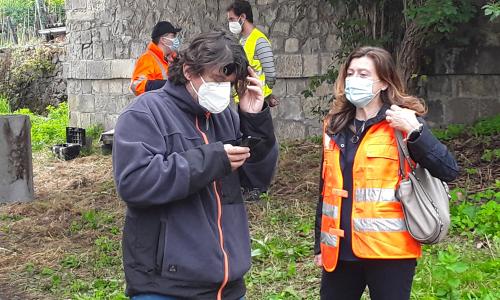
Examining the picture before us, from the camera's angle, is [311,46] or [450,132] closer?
[450,132]

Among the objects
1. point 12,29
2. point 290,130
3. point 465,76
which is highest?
point 12,29

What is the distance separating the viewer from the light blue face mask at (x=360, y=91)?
353cm

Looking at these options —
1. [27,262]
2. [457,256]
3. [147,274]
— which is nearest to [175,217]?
[147,274]

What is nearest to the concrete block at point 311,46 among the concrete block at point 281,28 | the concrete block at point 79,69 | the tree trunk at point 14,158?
the concrete block at point 281,28

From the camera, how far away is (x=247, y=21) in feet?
24.8

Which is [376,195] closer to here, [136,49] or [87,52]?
[136,49]

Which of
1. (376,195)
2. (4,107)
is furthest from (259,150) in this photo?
(4,107)

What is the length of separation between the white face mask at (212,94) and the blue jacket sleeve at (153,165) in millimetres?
157

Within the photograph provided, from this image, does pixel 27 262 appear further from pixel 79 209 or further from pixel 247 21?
pixel 247 21

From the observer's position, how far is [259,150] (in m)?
3.09

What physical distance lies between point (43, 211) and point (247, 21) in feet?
9.86

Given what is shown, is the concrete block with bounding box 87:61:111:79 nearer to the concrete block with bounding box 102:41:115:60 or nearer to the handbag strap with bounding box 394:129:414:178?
the concrete block with bounding box 102:41:115:60

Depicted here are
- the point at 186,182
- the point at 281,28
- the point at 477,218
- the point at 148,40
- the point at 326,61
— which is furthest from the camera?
the point at 148,40

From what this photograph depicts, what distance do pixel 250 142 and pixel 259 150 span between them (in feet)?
0.33
